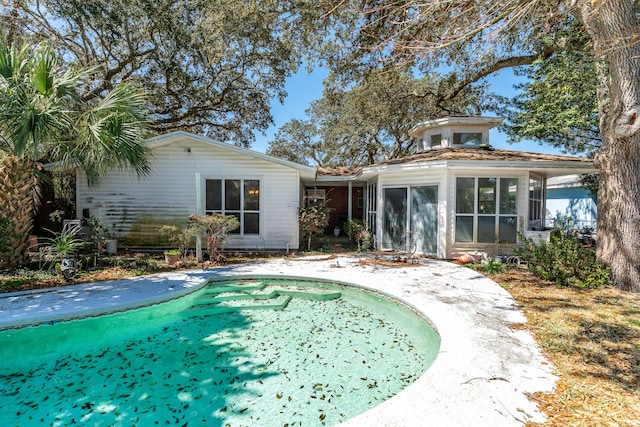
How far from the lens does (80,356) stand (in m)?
4.04

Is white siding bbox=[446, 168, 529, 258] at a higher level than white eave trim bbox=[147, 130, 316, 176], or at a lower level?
lower

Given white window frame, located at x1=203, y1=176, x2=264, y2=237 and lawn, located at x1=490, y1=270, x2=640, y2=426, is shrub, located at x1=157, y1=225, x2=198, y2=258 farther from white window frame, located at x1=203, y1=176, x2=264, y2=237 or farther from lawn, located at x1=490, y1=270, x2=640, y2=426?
lawn, located at x1=490, y1=270, x2=640, y2=426

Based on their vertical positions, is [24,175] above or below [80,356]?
above

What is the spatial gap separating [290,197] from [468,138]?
721cm

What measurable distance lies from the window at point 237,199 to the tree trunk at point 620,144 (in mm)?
9024

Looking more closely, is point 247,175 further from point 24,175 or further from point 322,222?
point 24,175

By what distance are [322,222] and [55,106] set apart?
7193 mm

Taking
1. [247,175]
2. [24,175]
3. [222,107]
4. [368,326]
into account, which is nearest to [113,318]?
[368,326]

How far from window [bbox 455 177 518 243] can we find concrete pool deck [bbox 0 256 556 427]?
5.40 feet

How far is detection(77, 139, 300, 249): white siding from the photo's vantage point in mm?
10055

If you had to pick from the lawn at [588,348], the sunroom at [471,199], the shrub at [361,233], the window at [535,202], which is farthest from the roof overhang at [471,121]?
the lawn at [588,348]

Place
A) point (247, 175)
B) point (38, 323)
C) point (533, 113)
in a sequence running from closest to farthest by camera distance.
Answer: point (38, 323) → point (247, 175) → point (533, 113)

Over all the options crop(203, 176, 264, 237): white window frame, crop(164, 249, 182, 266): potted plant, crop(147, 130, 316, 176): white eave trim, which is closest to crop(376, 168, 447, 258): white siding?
crop(147, 130, 316, 176): white eave trim

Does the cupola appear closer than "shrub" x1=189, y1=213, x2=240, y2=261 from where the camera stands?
No
